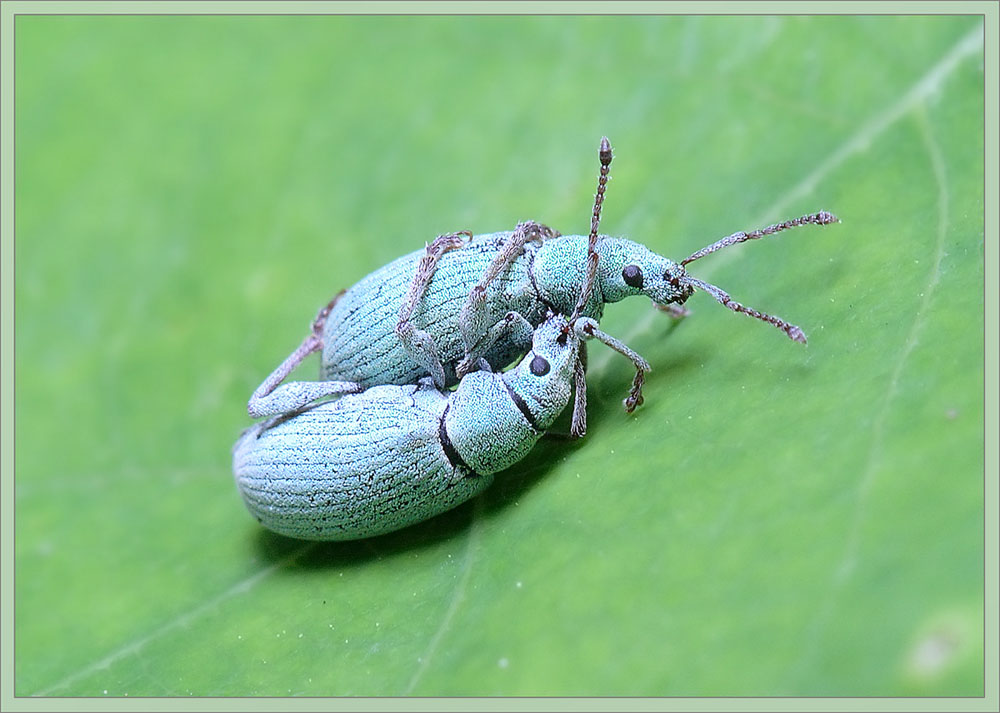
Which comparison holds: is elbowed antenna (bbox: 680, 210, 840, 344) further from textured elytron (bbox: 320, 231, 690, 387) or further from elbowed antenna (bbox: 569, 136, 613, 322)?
elbowed antenna (bbox: 569, 136, 613, 322)

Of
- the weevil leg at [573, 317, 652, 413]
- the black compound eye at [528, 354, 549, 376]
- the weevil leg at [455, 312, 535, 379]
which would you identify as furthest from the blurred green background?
the weevil leg at [455, 312, 535, 379]

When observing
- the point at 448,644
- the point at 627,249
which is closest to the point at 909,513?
the point at 448,644

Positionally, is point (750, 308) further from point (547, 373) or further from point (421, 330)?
point (421, 330)

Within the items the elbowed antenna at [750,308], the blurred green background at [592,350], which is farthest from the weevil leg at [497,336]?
the elbowed antenna at [750,308]

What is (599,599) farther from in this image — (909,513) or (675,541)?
(909,513)

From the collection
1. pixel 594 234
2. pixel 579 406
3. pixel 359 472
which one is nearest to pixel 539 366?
pixel 579 406

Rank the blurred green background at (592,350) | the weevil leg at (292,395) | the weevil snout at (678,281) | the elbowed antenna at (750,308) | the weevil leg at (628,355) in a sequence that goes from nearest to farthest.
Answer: the blurred green background at (592,350) → the elbowed antenna at (750,308) → the weevil leg at (628,355) → the weevil snout at (678,281) → the weevil leg at (292,395)

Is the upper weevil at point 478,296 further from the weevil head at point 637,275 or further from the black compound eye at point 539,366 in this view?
the black compound eye at point 539,366
